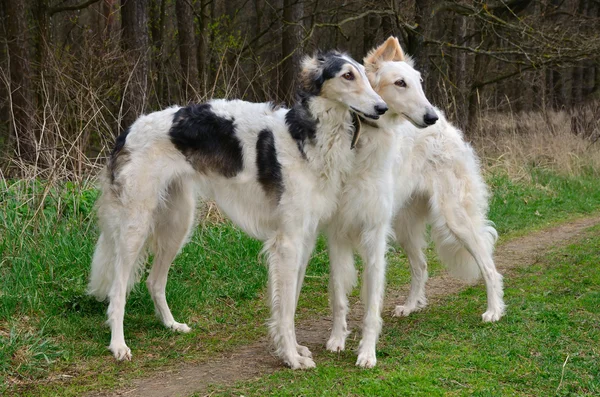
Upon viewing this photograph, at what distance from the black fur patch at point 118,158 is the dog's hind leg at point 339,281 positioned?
1515 mm

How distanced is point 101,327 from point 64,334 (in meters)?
0.32

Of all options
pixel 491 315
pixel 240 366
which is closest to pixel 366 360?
pixel 240 366

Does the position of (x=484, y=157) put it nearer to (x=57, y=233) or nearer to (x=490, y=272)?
(x=490, y=272)

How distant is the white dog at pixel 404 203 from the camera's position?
4176mm

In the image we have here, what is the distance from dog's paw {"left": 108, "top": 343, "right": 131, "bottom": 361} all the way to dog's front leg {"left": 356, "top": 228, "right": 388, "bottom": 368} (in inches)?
60.3

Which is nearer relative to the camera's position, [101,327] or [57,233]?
[101,327]

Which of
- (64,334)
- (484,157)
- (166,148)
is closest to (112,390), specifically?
(64,334)

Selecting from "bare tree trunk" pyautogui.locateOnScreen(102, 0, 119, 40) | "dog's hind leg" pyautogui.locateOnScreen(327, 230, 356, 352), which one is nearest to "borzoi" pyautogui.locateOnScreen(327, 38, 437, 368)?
"dog's hind leg" pyautogui.locateOnScreen(327, 230, 356, 352)

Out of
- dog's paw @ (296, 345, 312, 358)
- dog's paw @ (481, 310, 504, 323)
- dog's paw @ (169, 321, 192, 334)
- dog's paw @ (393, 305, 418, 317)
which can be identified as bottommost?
dog's paw @ (393, 305, 418, 317)

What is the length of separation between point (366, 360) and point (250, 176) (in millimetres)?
1414

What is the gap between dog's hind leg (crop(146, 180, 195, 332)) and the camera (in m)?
4.89

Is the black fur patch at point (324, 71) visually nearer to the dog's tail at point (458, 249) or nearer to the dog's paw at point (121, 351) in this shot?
the dog's tail at point (458, 249)

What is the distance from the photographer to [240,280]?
586 cm

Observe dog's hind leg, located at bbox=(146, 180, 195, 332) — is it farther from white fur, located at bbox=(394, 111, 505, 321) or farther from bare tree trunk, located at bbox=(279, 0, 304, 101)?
bare tree trunk, located at bbox=(279, 0, 304, 101)
